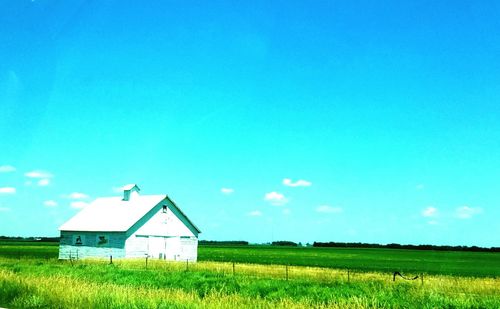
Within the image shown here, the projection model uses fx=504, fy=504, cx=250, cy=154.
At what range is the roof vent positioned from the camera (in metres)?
51.9

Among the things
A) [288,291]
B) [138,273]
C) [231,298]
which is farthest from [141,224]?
[231,298]

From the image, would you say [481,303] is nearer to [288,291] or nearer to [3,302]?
[288,291]

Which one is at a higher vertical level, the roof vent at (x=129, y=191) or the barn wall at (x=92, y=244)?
the roof vent at (x=129, y=191)

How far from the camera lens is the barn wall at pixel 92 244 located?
149 ft

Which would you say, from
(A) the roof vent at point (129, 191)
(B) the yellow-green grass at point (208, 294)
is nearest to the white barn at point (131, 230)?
(A) the roof vent at point (129, 191)

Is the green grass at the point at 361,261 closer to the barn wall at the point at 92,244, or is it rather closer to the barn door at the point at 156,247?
the barn wall at the point at 92,244

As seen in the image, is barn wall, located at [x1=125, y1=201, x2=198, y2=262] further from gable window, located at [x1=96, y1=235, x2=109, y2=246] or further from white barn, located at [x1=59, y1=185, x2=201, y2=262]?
gable window, located at [x1=96, y1=235, x2=109, y2=246]

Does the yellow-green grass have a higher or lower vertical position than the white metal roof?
lower

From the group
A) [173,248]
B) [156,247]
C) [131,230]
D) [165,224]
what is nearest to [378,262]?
[173,248]

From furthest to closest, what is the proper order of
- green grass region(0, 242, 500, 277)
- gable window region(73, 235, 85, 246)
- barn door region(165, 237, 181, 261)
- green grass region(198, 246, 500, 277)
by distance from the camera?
barn door region(165, 237, 181, 261) < gable window region(73, 235, 85, 246) < green grass region(0, 242, 500, 277) < green grass region(198, 246, 500, 277)

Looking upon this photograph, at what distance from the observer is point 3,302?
52.1 ft

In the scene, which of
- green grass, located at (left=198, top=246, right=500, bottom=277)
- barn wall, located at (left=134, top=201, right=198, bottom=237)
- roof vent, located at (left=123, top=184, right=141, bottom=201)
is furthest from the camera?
roof vent, located at (left=123, top=184, right=141, bottom=201)

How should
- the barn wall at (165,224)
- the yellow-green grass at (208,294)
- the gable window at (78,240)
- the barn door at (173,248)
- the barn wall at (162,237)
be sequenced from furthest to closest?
the barn door at (173,248) → the gable window at (78,240) → the barn wall at (165,224) → the barn wall at (162,237) → the yellow-green grass at (208,294)

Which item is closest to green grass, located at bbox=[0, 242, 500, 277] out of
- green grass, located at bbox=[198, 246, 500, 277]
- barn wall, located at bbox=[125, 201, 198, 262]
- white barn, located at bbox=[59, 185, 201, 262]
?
green grass, located at bbox=[198, 246, 500, 277]
